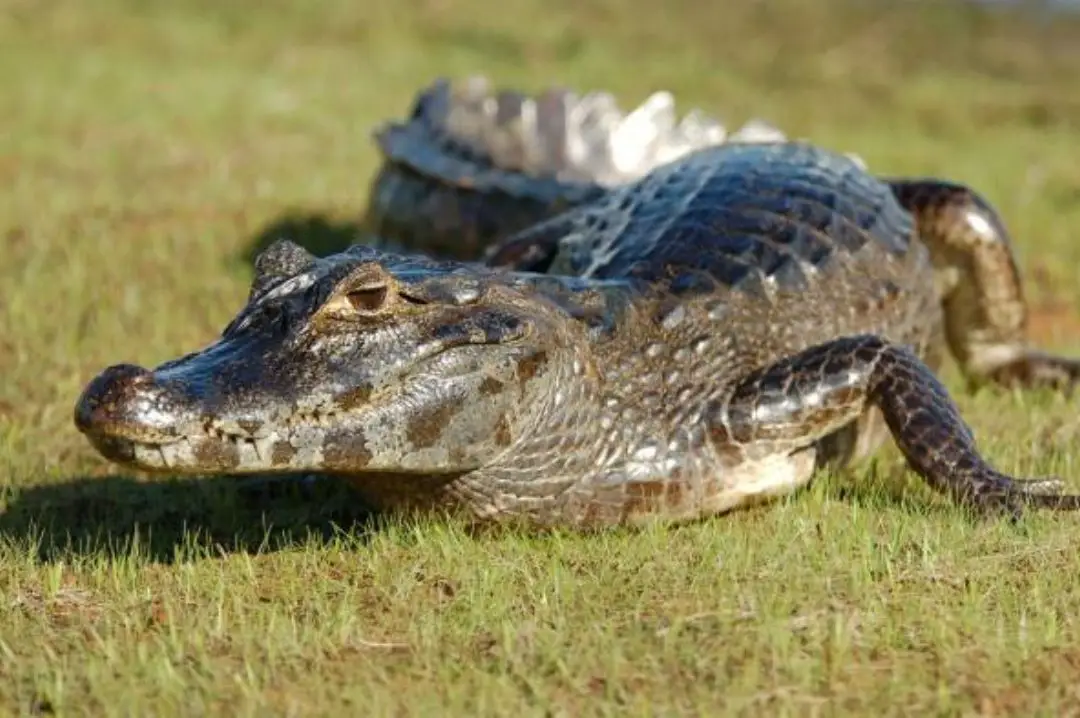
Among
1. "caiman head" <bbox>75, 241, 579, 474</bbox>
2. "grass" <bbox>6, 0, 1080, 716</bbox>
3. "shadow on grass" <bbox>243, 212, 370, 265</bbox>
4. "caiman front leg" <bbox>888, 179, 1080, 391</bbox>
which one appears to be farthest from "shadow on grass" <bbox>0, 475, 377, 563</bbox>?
"shadow on grass" <bbox>243, 212, 370, 265</bbox>

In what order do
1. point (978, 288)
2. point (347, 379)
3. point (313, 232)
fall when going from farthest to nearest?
point (313, 232) < point (978, 288) < point (347, 379)

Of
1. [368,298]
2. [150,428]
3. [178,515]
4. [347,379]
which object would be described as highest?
[368,298]

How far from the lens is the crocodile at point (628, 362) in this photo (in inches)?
153

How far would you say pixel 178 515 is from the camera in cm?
484

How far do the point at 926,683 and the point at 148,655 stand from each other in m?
1.55

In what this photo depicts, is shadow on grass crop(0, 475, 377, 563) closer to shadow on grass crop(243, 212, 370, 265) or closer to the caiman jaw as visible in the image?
the caiman jaw

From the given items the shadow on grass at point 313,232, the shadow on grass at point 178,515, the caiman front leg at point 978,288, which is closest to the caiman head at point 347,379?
the shadow on grass at point 178,515

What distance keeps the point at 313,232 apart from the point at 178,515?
160 inches

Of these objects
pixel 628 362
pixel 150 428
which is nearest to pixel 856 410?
pixel 628 362

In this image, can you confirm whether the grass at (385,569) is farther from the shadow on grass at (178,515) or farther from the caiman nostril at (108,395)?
the caiman nostril at (108,395)

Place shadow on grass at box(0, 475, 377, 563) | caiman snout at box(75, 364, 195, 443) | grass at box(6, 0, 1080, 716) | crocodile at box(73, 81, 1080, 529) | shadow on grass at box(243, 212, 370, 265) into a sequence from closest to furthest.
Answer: grass at box(6, 0, 1080, 716) < caiman snout at box(75, 364, 195, 443) < crocodile at box(73, 81, 1080, 529) < shadow on grass at box(0, 475, 377, 563) < shadow on grass at box(243, 212, 370, 265)

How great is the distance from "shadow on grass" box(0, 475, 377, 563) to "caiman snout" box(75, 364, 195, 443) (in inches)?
25.8

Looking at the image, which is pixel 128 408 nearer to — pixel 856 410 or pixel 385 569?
pixel 385 569

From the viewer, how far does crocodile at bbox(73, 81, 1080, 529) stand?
388 centimetres
